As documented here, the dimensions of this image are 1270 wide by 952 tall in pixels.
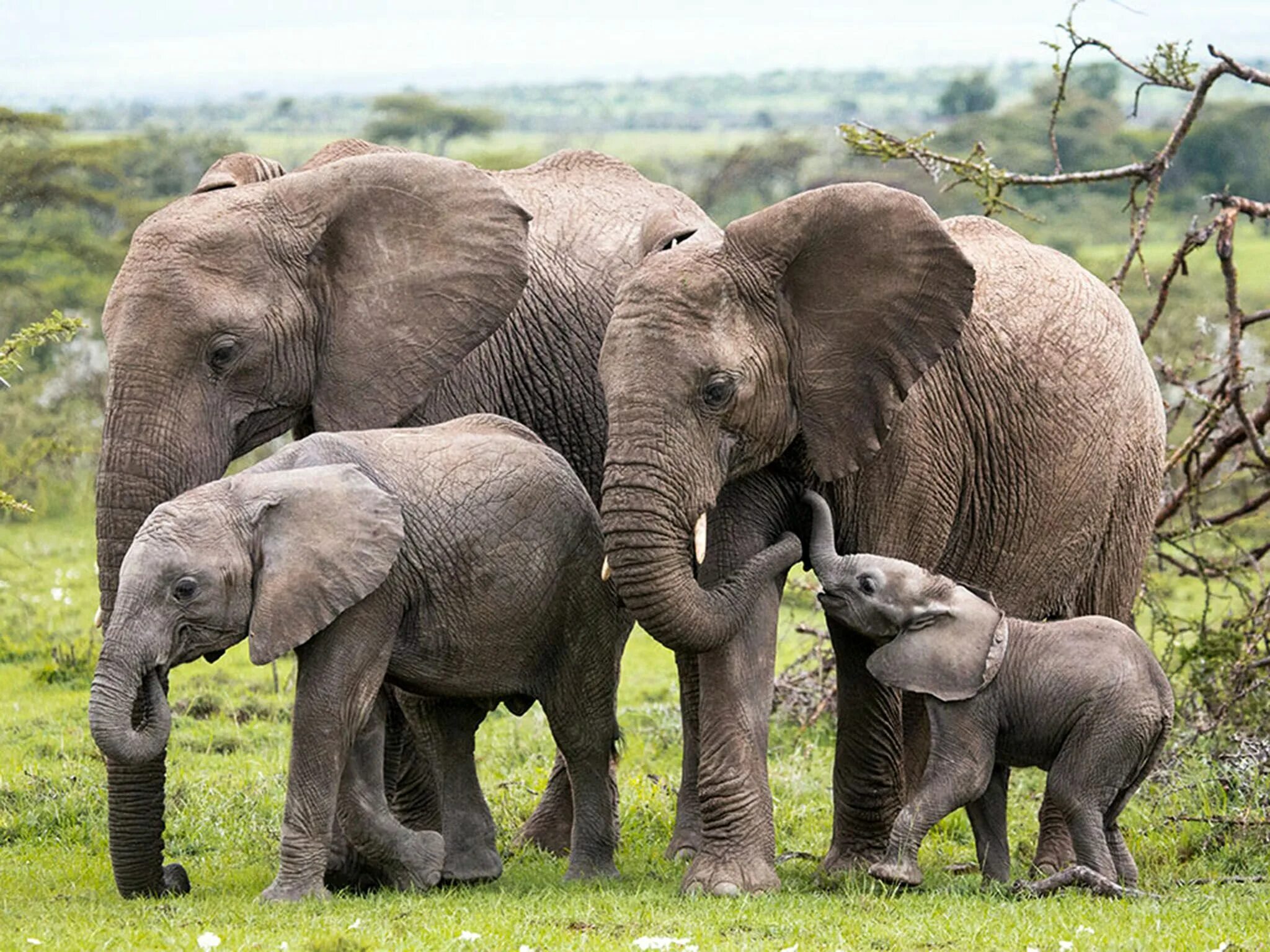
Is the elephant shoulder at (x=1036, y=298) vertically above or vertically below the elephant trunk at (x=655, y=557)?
above

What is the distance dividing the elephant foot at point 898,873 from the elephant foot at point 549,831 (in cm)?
194

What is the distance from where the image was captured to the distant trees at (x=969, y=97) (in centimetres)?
8231

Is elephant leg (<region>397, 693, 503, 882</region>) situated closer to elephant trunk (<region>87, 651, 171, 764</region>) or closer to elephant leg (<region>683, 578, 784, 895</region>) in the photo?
elephant leg (<region>683, 578, 784, 895</region>)

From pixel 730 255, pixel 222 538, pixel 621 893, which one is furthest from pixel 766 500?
pixel 222 538

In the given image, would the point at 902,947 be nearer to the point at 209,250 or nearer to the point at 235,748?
the point at 209,250

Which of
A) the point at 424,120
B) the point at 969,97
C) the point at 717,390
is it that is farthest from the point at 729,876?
the point at 969,97

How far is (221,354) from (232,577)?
98cm

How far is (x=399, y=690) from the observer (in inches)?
321

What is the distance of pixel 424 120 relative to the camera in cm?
5703

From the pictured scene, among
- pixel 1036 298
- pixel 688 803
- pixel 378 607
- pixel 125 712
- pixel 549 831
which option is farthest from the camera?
pixel 549 831

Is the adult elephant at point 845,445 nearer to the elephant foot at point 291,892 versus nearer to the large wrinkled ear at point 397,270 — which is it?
the large wrinkled ear at point 397,270

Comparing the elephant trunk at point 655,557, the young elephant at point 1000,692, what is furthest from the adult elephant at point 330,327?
the young elephant at point 1000,692

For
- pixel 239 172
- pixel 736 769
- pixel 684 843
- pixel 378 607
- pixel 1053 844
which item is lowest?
pixel 684 843

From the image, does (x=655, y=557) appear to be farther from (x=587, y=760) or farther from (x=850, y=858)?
(x=850, y=858)
